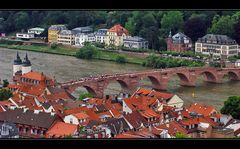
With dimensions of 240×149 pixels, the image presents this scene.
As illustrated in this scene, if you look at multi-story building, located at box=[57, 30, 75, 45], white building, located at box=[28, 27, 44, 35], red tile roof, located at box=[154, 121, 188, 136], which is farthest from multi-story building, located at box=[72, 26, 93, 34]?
red tile roof, located at box=[154, 121, 188, 136]

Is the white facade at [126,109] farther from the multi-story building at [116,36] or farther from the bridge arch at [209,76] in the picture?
the multi-story building at [116,36]

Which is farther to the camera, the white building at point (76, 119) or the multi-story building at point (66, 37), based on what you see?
the multi-story building at point (66, 37)

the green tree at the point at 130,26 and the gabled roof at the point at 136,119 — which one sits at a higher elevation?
the green tree at the point at 130,26

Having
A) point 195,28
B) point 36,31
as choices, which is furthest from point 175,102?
point 36,31

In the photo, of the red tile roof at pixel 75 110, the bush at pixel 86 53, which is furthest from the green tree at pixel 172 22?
the red tile roof at pixel 75 110

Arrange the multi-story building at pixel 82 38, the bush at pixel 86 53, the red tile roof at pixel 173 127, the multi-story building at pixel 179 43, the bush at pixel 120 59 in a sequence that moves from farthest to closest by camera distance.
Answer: the multi-story building at pixel 82 38 < the multi-story building at pixel 179 43 < the bush at pixel 86 53 < the bush at pixel 120 59 < the red tile roof at pixel 173 127

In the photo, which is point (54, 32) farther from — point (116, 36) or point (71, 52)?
point (116, 36)
